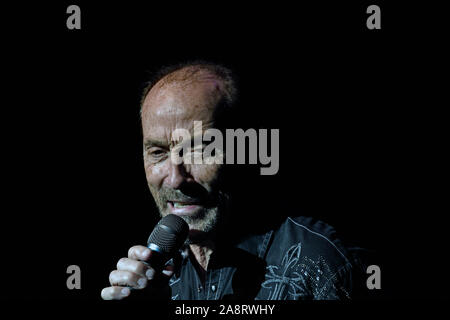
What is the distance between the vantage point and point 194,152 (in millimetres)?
1639

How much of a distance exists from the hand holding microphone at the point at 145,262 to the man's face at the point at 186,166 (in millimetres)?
266

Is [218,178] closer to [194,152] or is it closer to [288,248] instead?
[194,152]

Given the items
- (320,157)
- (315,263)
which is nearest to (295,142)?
(320,157)

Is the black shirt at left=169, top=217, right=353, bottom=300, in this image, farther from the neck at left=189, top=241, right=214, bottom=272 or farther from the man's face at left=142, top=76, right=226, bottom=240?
the man's face at left=142, top=76, right=226, bottom=240

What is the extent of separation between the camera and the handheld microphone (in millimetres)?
1276

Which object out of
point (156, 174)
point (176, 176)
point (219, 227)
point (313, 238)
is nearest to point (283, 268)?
point (313, 238)

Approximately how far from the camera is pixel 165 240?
1.30m

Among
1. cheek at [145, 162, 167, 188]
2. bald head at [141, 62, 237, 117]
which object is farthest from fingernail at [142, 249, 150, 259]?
bald head at [141, 62, 237, 117]

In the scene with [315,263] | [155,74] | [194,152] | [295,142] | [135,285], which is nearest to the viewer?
[135,285]

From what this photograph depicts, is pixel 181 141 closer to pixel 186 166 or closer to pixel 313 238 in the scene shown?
pixel 186 166

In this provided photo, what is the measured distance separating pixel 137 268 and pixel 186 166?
54 centimetres

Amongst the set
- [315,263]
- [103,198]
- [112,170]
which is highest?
[112,170]

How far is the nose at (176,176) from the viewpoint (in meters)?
1.61

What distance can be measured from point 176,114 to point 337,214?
1010mm
